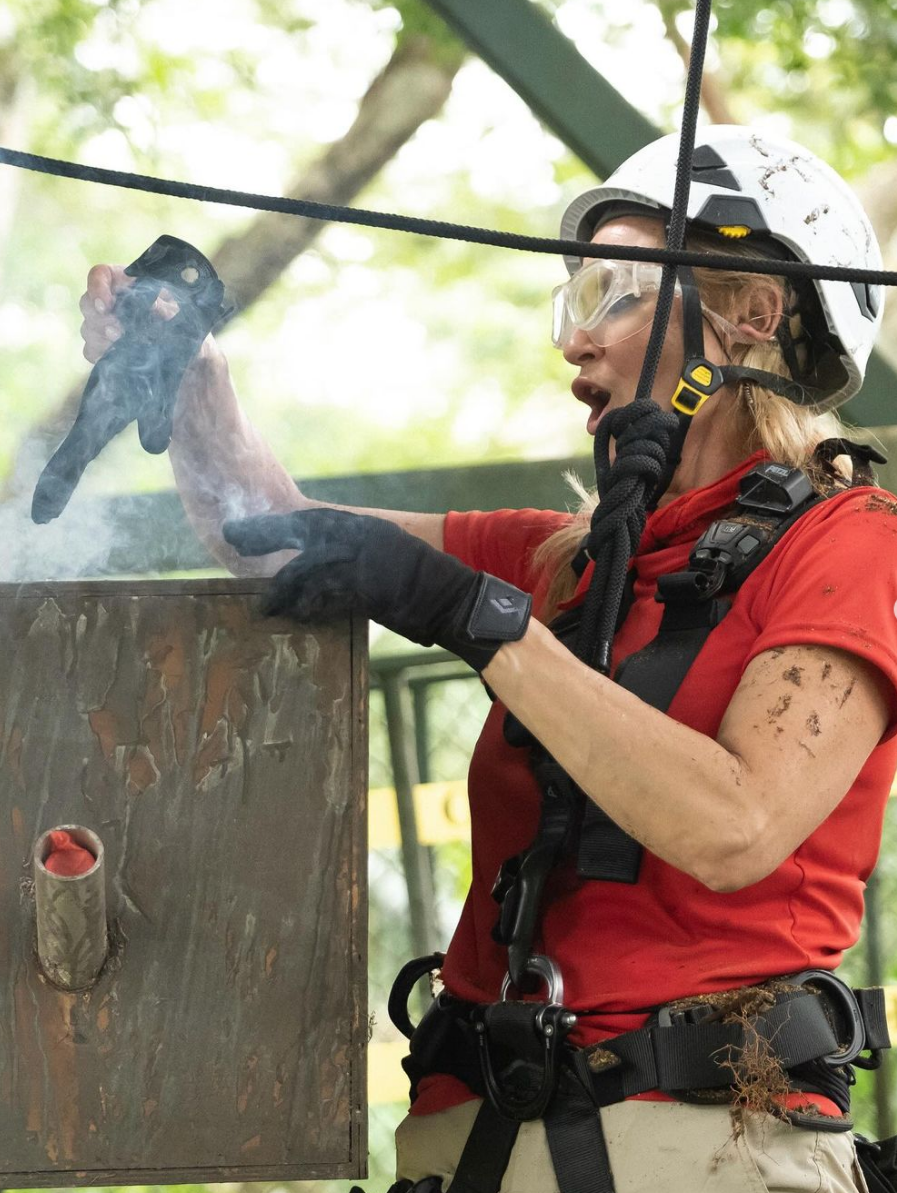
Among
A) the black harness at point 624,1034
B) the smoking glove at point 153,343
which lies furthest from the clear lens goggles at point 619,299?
the smoking glove at point 153,343

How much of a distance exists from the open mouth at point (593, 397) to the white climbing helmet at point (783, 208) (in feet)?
1.02

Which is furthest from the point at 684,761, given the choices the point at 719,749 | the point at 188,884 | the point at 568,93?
the point at 568,93

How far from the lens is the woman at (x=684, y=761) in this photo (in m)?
1.71

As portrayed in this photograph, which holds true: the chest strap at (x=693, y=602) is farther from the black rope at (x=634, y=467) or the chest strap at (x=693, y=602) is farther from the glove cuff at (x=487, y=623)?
the glove cuff at (x=487, y=623)

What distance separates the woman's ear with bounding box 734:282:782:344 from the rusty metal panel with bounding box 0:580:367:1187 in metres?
0.93

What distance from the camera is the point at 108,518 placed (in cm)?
220

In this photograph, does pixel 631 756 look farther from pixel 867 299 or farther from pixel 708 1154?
pixel 867 299

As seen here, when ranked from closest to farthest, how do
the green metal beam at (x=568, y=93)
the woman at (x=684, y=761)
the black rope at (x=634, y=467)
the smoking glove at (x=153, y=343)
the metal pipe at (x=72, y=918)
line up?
the metal pipe at (x=72, y=918), the woman at (x=684, y=761), the black rope at (x=634, y=467), the smoking glove at (x=153, y=343), the green metal beam at (x=568, y=93)

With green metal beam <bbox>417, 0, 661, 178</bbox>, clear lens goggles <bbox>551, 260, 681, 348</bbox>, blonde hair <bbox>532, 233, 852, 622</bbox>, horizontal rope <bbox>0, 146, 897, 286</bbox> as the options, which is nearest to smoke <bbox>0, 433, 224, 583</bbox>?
horizontal rope <bbox>0, 146, 897, 286</bbox>

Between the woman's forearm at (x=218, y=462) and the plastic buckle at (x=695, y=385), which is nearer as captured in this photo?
the plastic buckle at (x=695, y=385)

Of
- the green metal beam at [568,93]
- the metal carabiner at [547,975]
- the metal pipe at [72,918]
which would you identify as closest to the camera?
the metal pipe at [72,918]

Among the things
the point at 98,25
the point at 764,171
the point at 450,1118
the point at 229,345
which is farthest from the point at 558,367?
the point at 450,1118

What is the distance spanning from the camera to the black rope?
6.45ft

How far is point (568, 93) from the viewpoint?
10.1 feet
